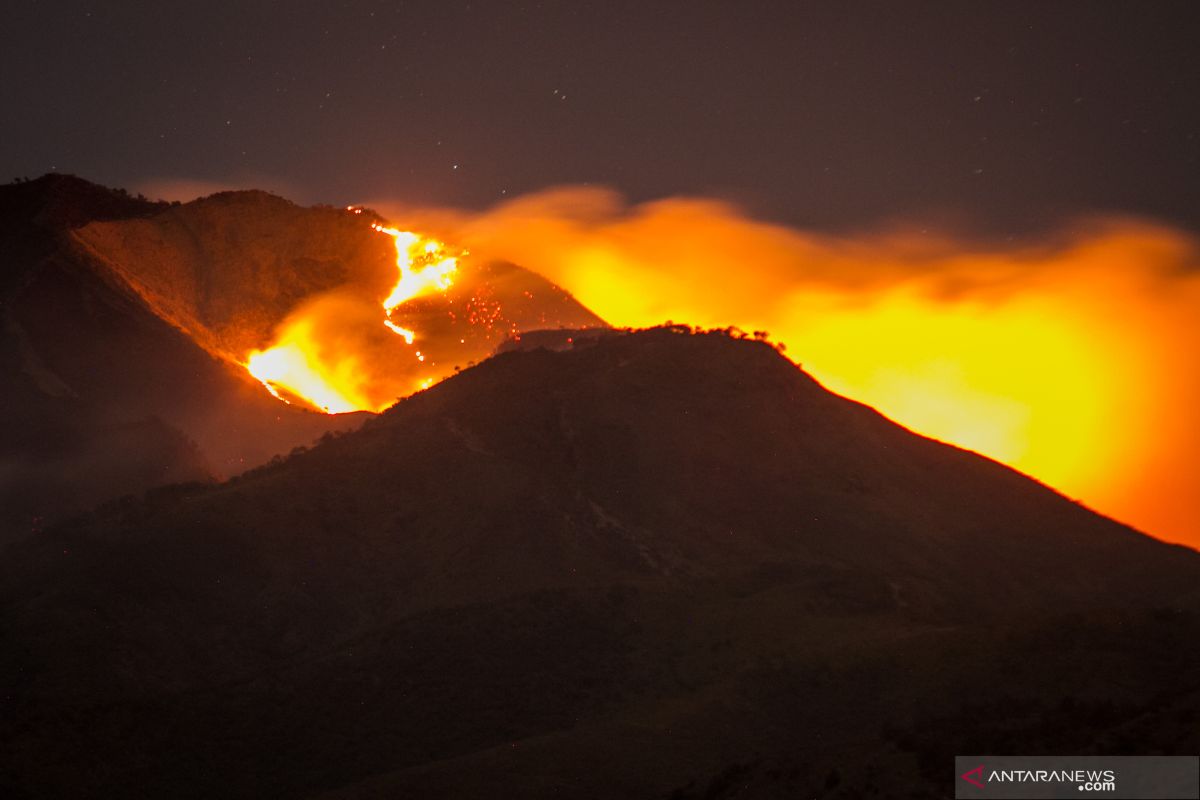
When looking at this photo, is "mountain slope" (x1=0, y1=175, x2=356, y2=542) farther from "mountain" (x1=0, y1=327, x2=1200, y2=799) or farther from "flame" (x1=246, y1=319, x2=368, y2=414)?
"mountain" (x1=0, y1=327, x2=1200, y2=799)

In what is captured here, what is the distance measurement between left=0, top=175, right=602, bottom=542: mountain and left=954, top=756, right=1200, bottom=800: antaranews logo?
55.6 metres

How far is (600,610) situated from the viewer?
49.7 m

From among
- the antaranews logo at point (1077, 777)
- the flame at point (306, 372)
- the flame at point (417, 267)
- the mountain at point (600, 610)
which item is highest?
the flame at point (417, 267)

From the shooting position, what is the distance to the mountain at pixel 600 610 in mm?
35781

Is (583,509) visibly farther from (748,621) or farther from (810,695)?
(810,695)

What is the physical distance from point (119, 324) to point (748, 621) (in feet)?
183

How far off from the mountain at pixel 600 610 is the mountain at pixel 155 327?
15080 mm

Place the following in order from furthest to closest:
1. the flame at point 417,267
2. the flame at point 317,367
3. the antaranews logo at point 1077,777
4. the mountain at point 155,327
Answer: the flame at point 417,267 < the flame at point 317,367 < the mountain at point 155,327 < the antaranews logo at point 1077,777

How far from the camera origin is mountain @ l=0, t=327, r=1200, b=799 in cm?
3578

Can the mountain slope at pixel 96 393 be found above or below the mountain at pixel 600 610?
above

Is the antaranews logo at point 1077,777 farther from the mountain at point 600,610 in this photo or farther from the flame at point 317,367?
the flame at point 317,367

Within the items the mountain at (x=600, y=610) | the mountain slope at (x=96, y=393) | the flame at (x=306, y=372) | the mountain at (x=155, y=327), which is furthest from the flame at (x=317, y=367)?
the mountain at (x=600, y=610)

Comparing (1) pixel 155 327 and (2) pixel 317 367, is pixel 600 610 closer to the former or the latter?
(1) pixel 155 327

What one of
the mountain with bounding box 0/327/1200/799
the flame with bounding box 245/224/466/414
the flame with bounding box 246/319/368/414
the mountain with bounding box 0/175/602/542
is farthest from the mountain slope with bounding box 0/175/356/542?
the mountain with bounding box 0/327/1200/799
